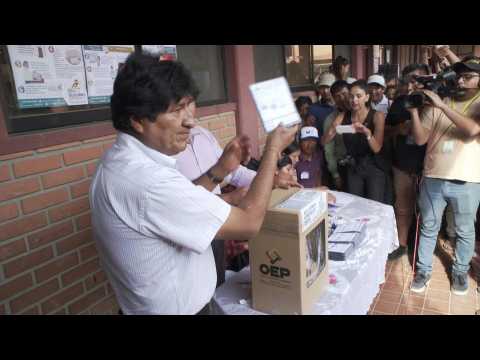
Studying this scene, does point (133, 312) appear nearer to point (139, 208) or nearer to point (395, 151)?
point (139, 208)

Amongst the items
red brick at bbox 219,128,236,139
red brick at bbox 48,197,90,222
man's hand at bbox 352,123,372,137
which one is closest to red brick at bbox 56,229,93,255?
red brick at bbox 48,197,90,222

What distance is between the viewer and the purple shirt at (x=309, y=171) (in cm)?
314

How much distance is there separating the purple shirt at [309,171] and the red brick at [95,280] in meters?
1.77

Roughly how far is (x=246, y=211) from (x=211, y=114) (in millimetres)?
2002

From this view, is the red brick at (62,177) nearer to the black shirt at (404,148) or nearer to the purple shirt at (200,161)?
the purple shirt at (200,161)

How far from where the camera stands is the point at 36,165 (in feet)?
5.55

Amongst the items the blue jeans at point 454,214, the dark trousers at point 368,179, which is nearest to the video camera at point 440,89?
the blue jeans at point 454,214

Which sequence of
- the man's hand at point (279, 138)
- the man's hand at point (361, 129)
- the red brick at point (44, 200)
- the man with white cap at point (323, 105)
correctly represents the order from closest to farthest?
the man's hand at point (279, 138), the red brick at point (44, 200), the man's hand at point (361, 129), the man with white cap at point (323, 105)

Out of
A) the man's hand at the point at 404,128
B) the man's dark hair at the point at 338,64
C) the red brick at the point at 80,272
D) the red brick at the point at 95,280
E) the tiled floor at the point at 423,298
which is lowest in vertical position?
the tiled floor at the point at 423,298

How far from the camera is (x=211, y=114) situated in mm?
2902

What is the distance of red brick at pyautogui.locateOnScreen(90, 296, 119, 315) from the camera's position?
2045 millimetres

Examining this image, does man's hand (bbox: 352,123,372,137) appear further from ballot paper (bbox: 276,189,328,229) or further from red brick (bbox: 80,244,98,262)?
red brick (bbox: 80,244,98,262)

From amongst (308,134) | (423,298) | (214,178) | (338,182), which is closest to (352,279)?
(214,178)

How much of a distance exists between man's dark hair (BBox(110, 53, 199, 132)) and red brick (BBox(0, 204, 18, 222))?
885 millimetres
